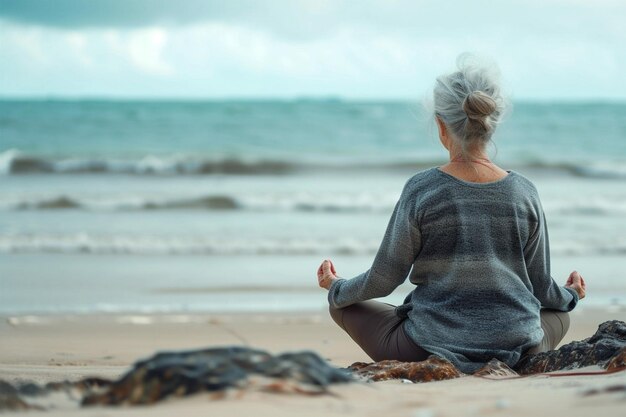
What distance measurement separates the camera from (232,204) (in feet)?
41.3

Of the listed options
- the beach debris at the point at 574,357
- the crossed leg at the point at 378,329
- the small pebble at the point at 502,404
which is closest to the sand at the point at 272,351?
the small pebble at the point at 502,404

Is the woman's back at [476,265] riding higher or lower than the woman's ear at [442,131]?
lower

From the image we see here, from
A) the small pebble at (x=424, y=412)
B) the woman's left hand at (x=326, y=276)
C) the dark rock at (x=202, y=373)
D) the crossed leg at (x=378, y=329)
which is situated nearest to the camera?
the small pebble at (x=424, y=412)

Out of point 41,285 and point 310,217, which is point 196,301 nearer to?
point 41,285

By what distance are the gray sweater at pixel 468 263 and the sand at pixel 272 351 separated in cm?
25

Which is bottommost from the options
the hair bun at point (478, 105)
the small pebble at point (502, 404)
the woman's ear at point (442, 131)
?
the small pebble at point (502, 404)

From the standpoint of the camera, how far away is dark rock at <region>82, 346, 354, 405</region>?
8.05 ft

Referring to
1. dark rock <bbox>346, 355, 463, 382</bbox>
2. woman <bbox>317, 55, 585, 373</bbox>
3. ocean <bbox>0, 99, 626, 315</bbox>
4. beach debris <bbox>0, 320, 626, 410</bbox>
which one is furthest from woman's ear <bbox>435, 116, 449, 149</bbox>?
beach debris <bbox>0, 320, 626, 410</bbox>

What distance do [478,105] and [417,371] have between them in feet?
3.18

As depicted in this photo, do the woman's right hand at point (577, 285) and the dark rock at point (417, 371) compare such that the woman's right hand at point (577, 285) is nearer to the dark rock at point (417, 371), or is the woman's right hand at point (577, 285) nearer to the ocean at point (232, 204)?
the ocean at point (232, 204)

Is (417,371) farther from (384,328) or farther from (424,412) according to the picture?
(424,412)

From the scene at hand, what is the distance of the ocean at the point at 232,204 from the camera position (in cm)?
727

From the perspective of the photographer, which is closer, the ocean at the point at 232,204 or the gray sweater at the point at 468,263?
the gray sweater at the point at 468,263

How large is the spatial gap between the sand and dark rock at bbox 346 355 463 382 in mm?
90
